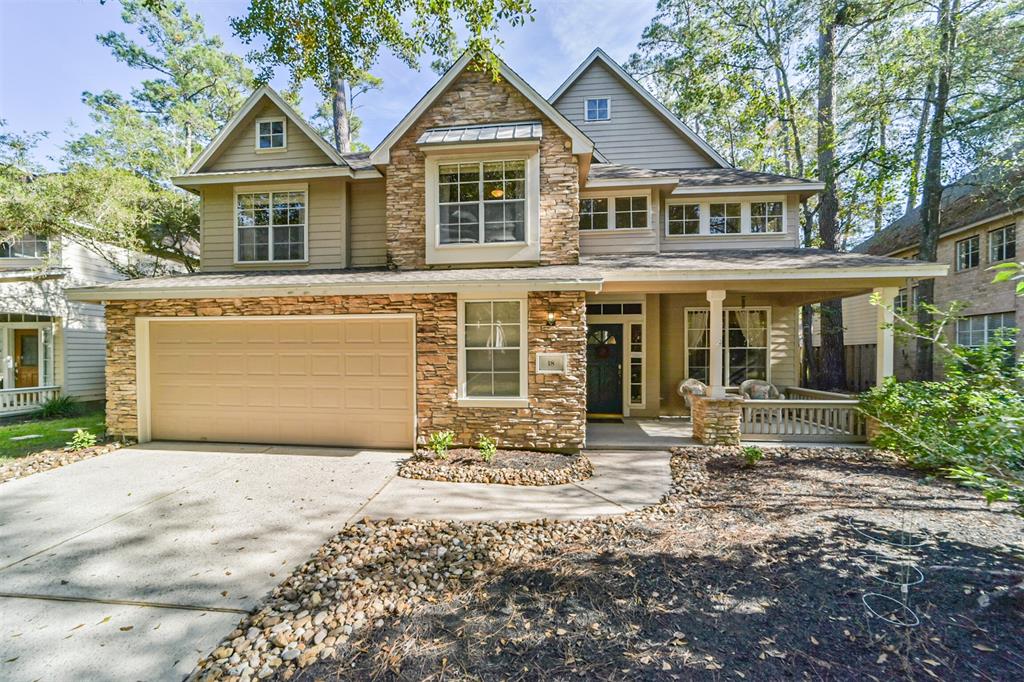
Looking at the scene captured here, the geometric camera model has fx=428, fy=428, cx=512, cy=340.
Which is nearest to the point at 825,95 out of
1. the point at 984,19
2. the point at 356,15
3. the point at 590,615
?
the point at 984,19

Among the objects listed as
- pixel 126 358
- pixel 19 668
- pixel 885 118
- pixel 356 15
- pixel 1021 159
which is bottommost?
pixel 19 668

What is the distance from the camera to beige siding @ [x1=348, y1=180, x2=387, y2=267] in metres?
9.23

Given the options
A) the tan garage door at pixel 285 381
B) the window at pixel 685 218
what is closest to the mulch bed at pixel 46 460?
the tan garage door at pixel 285 381

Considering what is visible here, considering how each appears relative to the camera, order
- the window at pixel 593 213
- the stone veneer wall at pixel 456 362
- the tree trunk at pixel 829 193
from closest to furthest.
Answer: the stone veneer wall at pixel 456 362
the window at pixel 593 213
the tree trunk at pixel 829 193

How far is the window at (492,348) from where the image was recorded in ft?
22.7

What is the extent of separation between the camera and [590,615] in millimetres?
2797

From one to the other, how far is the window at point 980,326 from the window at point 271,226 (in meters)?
18.1

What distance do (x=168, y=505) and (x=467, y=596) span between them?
392 centimetres

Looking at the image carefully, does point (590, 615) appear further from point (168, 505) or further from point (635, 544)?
point (168, 505)

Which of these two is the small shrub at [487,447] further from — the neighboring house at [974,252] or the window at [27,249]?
the window at [27,249]

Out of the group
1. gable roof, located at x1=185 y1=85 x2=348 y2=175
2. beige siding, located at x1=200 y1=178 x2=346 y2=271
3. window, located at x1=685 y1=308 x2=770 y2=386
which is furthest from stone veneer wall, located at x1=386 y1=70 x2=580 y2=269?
window, located at x1=685 y1=308 x2=770 y2=386

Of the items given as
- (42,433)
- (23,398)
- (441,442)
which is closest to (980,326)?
(441,442)

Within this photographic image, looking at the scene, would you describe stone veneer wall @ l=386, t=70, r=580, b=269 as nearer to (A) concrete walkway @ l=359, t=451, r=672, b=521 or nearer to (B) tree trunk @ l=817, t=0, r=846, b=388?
(A) concrete walkway @ l=359, t=451, r=672, b=521

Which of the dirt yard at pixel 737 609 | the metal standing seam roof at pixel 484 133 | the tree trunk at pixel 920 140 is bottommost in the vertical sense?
the dirt yard at pixel 737 609
